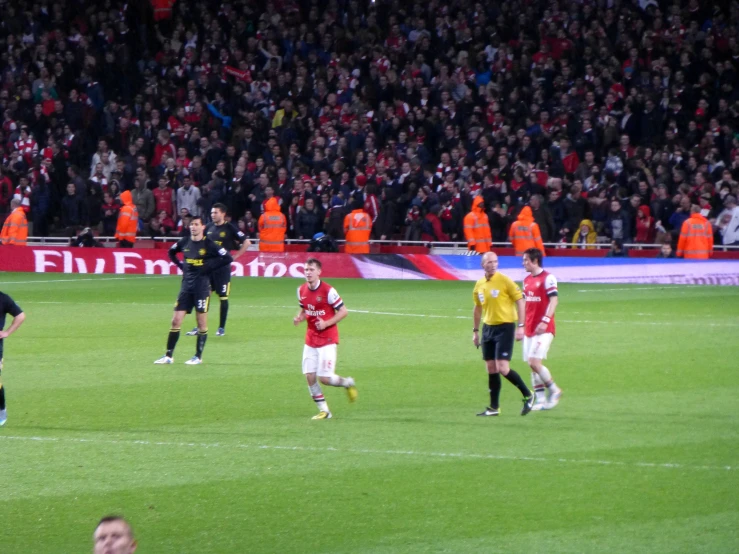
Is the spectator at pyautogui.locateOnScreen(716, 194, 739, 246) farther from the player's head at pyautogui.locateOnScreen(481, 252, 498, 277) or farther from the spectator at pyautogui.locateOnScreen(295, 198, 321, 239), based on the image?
the player's head at pyautogui.locateOnScreen(481, 252, 498, 277)

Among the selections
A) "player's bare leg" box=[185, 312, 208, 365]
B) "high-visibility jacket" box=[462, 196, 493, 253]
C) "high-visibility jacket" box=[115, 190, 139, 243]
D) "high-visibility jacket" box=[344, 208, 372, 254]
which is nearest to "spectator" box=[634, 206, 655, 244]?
"high-visibility jacket" box=[462, 196, 493, 253]

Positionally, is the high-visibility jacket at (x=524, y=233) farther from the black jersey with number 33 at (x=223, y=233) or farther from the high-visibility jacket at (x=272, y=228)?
the black jersey with number 33 at (x=223, y=233)

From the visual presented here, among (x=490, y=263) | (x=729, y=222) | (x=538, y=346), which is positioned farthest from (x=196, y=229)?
(x=729, y=222)

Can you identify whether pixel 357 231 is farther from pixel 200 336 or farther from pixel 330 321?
pixel 330 321

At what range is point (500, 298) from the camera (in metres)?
11.5

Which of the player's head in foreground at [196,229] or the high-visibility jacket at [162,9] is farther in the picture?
the high-visibility jacket at [162,9]

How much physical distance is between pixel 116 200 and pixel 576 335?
55.0 feet

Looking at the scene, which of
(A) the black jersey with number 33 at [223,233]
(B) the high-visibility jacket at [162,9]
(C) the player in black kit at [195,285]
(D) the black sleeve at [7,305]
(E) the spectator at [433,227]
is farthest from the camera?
(B) the high-visibility jacket at [162,9]

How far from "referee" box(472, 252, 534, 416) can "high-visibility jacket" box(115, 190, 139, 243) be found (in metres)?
19.5

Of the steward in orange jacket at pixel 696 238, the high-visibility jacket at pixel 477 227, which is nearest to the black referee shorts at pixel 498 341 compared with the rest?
the steward in orange jacket at pixel 696 238

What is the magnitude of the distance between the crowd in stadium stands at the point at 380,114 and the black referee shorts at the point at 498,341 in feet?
51.9

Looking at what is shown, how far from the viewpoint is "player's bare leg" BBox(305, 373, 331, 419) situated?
11.4 metres

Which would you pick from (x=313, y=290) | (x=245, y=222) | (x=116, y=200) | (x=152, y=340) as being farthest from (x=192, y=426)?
(x=116, y=200)

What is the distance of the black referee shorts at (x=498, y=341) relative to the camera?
37.6 ft
